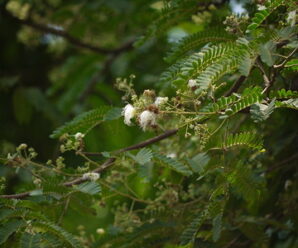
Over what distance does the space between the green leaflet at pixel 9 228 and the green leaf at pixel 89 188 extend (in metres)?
0.25

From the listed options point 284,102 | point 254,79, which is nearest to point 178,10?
point 254,79

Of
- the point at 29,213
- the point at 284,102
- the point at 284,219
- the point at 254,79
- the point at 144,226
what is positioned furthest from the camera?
the point at 284,219

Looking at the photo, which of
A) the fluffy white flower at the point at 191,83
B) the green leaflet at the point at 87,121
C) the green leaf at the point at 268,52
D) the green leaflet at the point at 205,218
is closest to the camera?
the green leaf at the point at 268,52

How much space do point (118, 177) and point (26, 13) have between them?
2805 millimetres

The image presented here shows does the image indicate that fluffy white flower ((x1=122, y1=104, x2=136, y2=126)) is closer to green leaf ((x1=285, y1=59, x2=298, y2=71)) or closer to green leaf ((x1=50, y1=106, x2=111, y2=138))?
green leaf ((x1=50, y1=106, x2=111, y2=138))

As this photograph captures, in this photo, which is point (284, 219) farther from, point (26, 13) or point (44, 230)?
point (26, 13)

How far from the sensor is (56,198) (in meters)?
2.32

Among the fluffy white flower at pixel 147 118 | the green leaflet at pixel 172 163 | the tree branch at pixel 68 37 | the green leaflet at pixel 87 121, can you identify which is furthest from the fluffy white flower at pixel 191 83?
the tree branch at pixel 68 37

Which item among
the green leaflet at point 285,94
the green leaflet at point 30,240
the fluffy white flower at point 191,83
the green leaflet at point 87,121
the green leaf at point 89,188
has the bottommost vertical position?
the green leaflet at point 30,240

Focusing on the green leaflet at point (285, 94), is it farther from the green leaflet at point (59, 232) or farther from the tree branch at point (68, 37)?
the tree branch at point (68, 37)

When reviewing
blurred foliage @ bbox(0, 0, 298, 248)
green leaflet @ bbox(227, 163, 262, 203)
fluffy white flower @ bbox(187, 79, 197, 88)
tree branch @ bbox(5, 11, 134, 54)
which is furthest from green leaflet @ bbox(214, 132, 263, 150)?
tree branch @ bbox(5, 11, 134, 54)

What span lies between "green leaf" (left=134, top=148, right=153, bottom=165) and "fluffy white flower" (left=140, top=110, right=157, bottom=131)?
0.67 feet

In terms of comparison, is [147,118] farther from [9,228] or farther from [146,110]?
[9,228]

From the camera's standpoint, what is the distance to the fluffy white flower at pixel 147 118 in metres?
2.00
